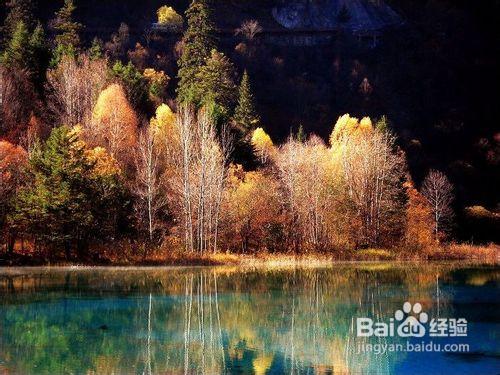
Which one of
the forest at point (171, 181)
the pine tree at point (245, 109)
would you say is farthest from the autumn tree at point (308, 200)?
the pine tree at point (245, 109)

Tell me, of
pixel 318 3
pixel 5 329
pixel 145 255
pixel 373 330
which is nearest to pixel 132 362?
pixel 5 329

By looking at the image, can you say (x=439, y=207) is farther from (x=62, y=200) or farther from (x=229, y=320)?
(x=229, y=320)

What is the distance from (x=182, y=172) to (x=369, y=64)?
79.0 meters

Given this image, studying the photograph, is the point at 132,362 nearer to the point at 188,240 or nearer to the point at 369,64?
the point at 188,240

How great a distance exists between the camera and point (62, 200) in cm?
4878

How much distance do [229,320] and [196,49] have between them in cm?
7571

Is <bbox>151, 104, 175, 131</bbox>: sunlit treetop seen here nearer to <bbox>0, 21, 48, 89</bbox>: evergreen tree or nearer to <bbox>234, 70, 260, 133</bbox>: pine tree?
<bbox>0, 21, 48, 89</bbox>: evergreen tree

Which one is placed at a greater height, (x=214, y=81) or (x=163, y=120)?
(x=214, y=81)

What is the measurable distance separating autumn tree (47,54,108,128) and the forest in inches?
7.4

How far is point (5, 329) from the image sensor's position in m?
24.5

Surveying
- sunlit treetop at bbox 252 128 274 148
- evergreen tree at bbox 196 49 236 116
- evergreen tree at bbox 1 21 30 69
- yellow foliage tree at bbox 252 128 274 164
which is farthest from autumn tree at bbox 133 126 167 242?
evergreen tree at bbox 196 49 236 116

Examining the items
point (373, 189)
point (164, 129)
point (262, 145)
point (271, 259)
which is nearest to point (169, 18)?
point (262, 145)

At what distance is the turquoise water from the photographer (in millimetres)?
19562

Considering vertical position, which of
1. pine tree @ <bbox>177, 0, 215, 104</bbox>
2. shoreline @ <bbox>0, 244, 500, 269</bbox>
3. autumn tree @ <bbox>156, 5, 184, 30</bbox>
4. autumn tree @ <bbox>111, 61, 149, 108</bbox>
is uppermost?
autumn tree @ <bbox>156, 5, 184, 30</bbox>
